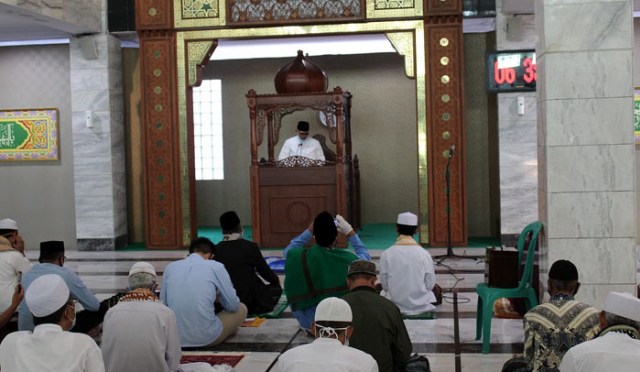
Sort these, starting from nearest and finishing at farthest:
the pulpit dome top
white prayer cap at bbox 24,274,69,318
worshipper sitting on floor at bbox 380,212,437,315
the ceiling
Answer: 1. white prayer cap at bbox 24,274,69,318
2. worshipper sitting on floor at bbox 380,212,437,315
3. the ceiling
4. the pulpit dome top

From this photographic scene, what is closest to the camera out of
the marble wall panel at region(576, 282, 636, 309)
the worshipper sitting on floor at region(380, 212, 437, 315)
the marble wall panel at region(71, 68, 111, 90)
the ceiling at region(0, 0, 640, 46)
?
the marble wall panel at region(576, 282, 636, 309)

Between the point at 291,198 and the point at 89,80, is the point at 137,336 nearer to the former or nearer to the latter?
the point at 291,198

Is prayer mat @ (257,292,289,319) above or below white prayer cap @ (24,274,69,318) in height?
below

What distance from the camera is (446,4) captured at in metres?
8.46

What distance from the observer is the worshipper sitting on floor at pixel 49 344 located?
8.36 ft

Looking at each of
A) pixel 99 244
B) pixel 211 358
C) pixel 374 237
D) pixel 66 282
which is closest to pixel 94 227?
pixel 99 244

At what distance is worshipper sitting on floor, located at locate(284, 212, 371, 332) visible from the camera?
14.7 ft

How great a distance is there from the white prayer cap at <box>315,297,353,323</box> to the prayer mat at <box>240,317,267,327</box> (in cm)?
286

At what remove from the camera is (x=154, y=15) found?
8898 millimetres

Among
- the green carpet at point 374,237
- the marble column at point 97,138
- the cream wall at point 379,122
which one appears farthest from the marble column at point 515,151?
the marble column at point 97,138

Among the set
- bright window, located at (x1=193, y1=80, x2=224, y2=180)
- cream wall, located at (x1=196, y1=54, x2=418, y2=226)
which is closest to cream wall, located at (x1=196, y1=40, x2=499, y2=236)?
cream wall, located at (x1=196, y1=54, x2=418, y2=226)

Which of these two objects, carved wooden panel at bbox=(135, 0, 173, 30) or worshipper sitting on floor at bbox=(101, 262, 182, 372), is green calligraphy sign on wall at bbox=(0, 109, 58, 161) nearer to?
carved wooden panel at bbox=(135, 0, 173, 30)

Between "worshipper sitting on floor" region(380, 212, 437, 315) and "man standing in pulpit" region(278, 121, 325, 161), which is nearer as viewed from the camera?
A: "worshipper sitting on floor" region(380, 212, 437, 315)

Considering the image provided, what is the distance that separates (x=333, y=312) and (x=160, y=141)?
270 inches
